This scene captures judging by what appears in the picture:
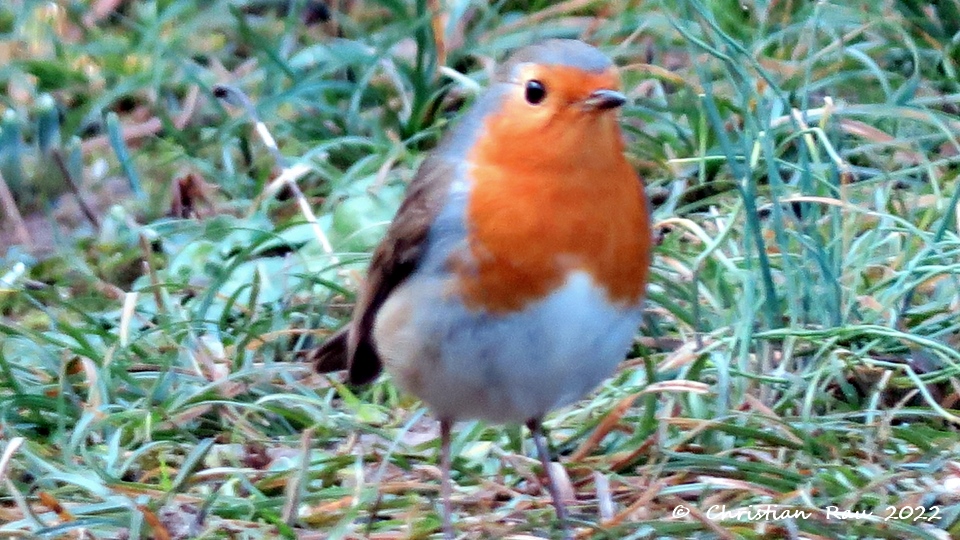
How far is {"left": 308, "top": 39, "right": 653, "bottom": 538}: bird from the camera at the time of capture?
2551 mm

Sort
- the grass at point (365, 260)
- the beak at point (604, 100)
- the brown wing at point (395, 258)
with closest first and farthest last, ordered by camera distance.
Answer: the beak at point (604, 100) → the brown wing at point (395, 258) → the grass at point (365, 260)

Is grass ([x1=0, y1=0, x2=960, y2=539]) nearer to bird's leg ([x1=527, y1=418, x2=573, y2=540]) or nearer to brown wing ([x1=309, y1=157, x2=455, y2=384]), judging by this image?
bird's leg ([x1=527, y1=418, x2=573, y2=540])

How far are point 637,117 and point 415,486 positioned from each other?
6.06 feet

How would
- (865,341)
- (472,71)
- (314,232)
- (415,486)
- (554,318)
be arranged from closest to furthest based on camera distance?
(554,318) < (415,486) < (865,341) < (314,232) < (472,71)

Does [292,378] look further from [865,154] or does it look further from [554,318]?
[865,154]

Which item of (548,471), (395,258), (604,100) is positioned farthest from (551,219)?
(548,471)

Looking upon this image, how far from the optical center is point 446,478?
2.92 metres

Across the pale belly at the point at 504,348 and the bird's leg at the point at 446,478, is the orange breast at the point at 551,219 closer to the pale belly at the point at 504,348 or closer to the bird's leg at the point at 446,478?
the pale belly at the point at 504,348

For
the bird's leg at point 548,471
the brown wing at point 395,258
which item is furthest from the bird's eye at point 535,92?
the bird's leg at point 548,471

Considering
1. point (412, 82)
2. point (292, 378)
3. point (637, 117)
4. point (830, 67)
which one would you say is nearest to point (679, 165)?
point (637, 117)

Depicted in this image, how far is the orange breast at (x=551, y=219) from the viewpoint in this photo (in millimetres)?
2541

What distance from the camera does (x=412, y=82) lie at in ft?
15.5

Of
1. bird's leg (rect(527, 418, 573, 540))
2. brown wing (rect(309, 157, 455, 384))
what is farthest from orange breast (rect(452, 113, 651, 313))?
bird's leg (rect(527, 418, 573, 540))

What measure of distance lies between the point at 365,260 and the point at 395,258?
1066 millimetres
